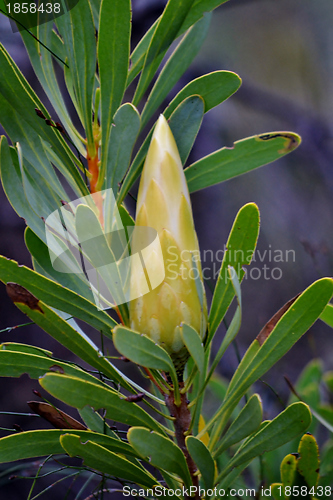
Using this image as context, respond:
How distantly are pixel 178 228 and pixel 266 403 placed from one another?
→ 0.64 m

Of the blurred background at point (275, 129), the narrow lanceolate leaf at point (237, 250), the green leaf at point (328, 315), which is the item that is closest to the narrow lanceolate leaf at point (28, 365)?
the narrow lanceolate leaf at point (237, 250)

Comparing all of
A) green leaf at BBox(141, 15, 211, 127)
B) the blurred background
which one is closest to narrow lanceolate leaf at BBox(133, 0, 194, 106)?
green leaf at BBox(141, 15, 211, 127)

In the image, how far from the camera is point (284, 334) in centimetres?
28

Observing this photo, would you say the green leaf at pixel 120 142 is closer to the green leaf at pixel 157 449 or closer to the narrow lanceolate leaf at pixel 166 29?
the narrow lanceolate leaf at pixel 166 29

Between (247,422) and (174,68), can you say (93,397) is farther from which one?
(174,68)

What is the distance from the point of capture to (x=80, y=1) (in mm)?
293

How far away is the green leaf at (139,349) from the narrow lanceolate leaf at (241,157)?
6.6 inches

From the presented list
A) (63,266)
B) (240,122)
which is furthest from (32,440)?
(240,122)

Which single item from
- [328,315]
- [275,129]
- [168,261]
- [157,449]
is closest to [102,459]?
[157,449]

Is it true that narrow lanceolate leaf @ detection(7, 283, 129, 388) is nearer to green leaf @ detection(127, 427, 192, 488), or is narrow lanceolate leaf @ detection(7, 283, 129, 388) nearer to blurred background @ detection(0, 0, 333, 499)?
green leaf @ detection(127, 427, 192, 488)

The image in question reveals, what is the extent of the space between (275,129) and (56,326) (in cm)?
110

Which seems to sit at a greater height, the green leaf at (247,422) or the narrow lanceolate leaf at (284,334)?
the narrow lanceolate leaf at (284,334)

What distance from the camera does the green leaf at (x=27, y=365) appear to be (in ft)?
0.88

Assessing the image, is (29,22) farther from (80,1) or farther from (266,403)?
(266,403)
